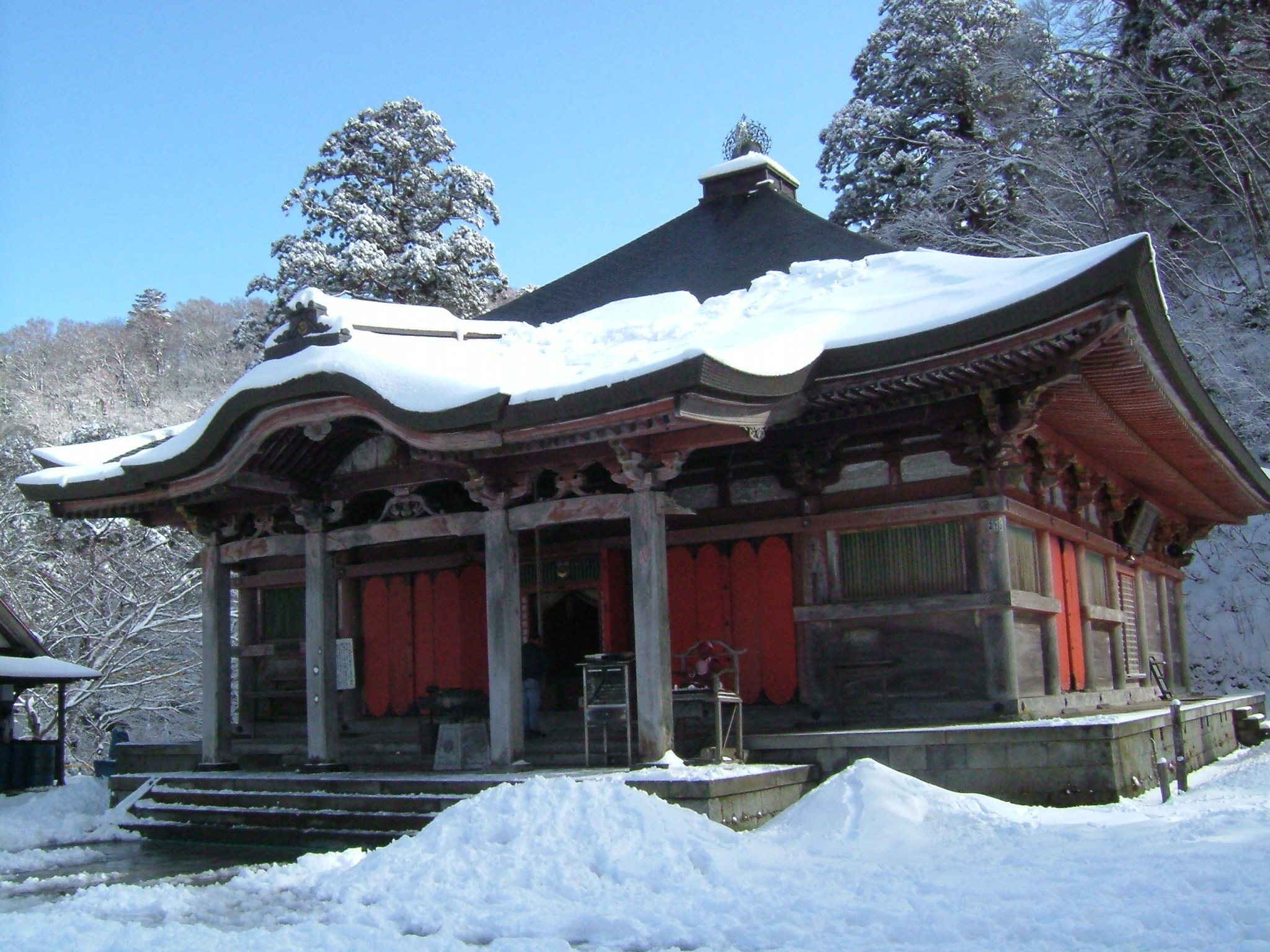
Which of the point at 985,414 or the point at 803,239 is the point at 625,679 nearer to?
the point at 985,414

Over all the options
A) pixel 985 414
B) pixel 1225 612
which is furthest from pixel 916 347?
pixel 1225 612

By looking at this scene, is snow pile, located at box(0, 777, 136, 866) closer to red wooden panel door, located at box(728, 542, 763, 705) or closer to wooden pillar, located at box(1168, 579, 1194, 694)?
red wooden panel door, located at box(728, 542, 763, 705)

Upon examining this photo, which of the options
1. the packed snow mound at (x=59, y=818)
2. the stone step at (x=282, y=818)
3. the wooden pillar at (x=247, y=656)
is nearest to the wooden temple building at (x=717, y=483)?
the wooden pillar at (x=247, y=656)

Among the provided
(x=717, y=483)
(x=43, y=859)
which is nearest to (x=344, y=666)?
(x=43, y=859)

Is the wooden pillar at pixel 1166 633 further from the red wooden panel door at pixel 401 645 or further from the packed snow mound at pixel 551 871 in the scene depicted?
the packed snow mound at pixel 551 871

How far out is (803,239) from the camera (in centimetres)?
1536

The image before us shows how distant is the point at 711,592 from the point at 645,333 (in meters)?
2.96

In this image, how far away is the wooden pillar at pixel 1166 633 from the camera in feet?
62.8

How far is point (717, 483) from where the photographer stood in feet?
41.9

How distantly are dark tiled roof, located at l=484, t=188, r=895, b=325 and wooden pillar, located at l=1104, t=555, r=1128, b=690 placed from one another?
5.38 meters

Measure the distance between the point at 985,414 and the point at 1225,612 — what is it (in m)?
19.9

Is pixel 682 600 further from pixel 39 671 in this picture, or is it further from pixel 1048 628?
pixel 39 671

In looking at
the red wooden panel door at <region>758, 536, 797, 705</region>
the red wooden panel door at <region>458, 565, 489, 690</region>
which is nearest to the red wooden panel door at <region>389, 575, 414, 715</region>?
the red wooden panel door at <region>458, 565, 489, 690</region>

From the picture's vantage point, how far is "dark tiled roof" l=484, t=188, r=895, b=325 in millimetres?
A: 15031
